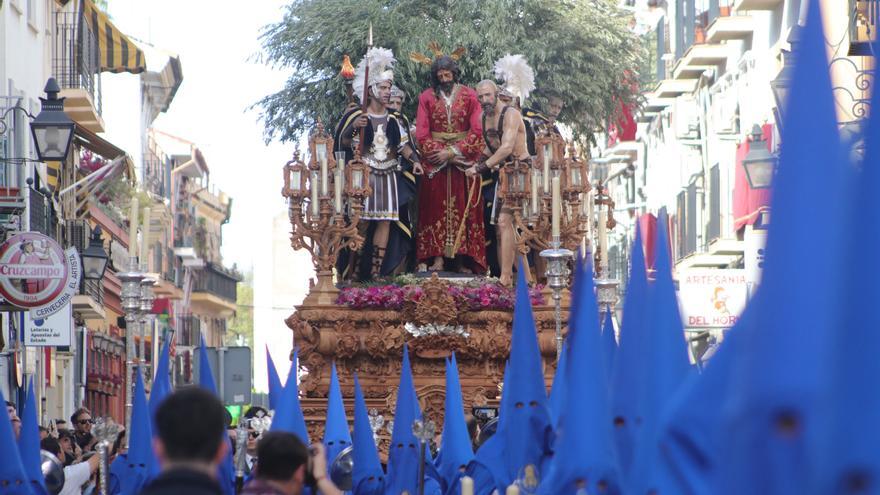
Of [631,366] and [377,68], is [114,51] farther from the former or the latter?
[631,366]

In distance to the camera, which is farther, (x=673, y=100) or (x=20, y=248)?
(x=673, y=100)

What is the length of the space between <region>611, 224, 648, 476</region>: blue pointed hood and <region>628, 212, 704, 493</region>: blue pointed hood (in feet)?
0.12

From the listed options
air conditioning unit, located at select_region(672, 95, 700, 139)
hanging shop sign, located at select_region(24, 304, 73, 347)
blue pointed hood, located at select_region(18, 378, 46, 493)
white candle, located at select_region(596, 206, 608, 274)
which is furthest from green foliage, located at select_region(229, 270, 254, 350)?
blue pointed hood, located at select_region(18, 378, 46, 493)

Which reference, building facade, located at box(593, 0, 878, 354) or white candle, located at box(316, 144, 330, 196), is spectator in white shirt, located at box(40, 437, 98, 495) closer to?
white candle, located at box(316, 144, 330, 196)

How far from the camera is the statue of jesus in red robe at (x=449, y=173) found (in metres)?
19.8

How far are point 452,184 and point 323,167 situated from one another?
5.90 ft

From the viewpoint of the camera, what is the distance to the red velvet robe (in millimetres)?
19859

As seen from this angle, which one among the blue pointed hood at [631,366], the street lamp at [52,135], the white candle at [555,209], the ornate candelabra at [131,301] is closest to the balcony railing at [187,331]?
the street lamp at [52,135]

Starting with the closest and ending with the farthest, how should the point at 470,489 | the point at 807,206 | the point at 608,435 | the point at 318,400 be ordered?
the point at 807,206
the point at 608,435
the point at 470,489
the point at 318,400

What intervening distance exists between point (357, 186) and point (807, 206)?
48.0 ft

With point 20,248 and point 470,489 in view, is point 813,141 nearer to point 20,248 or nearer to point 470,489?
point 470,489

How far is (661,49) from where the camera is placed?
1841 inches

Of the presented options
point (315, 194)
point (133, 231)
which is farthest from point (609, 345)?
point (315, 194)

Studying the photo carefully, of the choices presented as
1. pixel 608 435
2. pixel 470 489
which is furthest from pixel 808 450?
pixel 470 489
